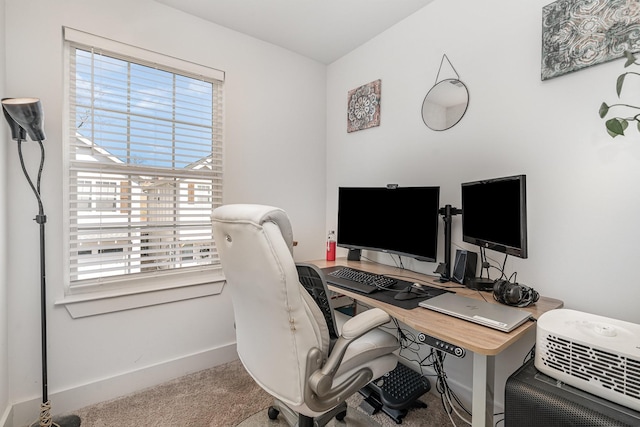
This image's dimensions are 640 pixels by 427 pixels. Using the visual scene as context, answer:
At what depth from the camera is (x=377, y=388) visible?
181cm

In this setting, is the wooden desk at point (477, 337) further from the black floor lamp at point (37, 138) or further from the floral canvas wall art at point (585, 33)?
the black floor lamp at point (37, 138)

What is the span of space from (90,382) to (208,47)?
93.5 inches

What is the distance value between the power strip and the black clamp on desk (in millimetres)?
672

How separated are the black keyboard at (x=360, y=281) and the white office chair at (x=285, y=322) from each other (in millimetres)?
347

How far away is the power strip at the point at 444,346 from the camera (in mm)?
1041

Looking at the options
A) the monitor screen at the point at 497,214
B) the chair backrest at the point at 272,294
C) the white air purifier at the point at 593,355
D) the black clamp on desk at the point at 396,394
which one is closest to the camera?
the white air purifier at the point at 593,355

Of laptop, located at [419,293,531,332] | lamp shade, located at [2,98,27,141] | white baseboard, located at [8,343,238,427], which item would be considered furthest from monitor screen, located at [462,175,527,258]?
lamp shade, located at [2,98,27,141]

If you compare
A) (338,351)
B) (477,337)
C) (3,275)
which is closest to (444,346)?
(477,337)

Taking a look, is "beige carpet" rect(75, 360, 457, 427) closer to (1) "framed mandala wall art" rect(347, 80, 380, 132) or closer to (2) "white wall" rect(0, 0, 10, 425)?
(2) "white wall" rect(0, 0, 10, 425)

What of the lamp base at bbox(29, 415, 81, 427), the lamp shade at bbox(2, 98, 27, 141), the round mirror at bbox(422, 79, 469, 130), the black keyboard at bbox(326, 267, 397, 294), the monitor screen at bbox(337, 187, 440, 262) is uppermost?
the round mirror at bbox(422, 79, 469, 130)

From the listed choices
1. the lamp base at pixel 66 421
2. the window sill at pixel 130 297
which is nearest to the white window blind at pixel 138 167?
the window sill at pixel 130 297

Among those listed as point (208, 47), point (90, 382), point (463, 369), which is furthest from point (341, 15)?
point (90, 382)

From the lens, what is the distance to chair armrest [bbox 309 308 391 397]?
1041 mm

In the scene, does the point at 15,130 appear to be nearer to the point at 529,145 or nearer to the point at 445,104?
the point at 445,104
